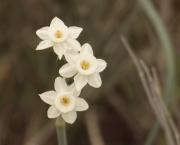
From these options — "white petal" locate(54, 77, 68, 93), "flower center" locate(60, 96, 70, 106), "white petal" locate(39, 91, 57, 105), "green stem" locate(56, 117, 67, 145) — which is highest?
"white petal" locate(54, 77, 68, 93)

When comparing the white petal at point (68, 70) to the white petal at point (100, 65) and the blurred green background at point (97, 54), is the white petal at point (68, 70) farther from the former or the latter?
the blurred green background at point (97, 54)

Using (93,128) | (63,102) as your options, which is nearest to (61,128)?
(63,102)

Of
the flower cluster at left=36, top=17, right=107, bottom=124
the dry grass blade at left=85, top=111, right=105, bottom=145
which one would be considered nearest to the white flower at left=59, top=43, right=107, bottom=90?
the flower cluster at left=36, top=17, right=107, bottom=124

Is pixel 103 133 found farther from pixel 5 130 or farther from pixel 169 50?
pixel 169 50

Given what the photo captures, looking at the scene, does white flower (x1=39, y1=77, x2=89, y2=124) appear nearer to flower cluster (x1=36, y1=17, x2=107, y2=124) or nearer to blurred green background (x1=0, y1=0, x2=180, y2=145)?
flower cluster (x1=36, y1=17, x2=107, y2=124)

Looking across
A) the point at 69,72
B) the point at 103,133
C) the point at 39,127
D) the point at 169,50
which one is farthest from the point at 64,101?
the point at 103,133

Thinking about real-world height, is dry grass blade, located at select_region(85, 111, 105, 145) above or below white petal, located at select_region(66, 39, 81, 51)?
above
